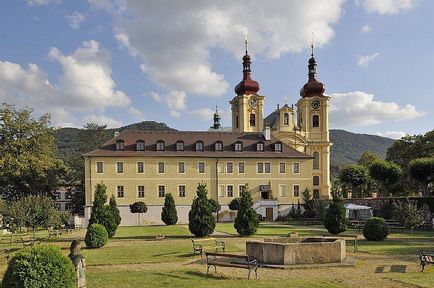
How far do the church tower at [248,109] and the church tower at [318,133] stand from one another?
594 centimetres

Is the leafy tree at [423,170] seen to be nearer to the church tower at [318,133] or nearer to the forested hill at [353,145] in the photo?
the church tower at [318,133]

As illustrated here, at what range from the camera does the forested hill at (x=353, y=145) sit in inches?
6634

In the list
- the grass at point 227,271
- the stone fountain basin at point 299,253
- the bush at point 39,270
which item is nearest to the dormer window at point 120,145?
the grass at point 227,271

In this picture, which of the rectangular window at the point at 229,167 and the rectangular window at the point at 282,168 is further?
the rectangular window at the point at 282,168

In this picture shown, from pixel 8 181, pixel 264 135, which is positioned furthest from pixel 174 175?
pixel 8 181

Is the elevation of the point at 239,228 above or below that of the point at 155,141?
below

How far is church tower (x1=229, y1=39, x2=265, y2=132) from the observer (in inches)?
2547

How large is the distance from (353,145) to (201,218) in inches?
6452

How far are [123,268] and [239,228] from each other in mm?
13475

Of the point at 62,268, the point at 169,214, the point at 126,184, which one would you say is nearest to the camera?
the point at 62,268

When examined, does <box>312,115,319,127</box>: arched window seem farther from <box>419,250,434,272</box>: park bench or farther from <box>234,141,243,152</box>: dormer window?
<box>419,250,434,272</box>: park bench

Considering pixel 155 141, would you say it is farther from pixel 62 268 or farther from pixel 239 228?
pixel 62 268

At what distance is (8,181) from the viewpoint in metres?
51.0

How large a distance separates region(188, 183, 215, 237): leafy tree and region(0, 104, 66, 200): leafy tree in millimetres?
27372
